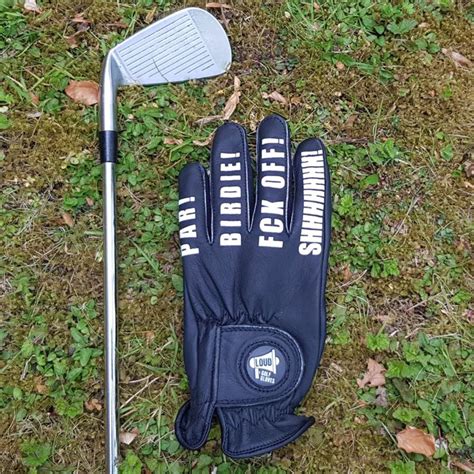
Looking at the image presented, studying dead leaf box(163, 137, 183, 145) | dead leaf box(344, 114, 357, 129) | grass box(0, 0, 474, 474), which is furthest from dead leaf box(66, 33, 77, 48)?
dead leaf box(344, 114, 357, 129)

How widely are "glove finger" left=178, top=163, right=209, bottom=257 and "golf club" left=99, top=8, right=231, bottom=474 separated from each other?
0.33 metres

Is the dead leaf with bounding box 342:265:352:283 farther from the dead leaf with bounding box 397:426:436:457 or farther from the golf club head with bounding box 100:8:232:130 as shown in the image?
the golf club head with bounding box 100:8:232:130

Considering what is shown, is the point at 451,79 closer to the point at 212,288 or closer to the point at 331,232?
the point at 331,232

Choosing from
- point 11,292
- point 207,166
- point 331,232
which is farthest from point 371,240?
point 11,292

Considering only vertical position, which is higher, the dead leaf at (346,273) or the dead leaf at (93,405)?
the dead leaf at (346,273)

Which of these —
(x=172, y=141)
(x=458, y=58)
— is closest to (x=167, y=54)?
(x=172, y=141)

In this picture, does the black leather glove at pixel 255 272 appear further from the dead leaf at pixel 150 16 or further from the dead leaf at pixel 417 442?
the dead leaf at pixel 150 16

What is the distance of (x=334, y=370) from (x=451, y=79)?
1.60m

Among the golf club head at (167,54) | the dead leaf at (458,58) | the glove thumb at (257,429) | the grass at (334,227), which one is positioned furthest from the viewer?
the dead leaf at (458,58)

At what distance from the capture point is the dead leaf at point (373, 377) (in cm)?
281

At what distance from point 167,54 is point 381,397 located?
1941mm

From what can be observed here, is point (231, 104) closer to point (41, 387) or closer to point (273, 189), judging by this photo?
point (273, 189)

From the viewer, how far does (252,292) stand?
2.69 metres

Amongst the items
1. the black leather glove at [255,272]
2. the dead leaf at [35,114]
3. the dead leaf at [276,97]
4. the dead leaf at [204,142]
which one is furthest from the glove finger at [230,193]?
the dead leaf at [35,114]
